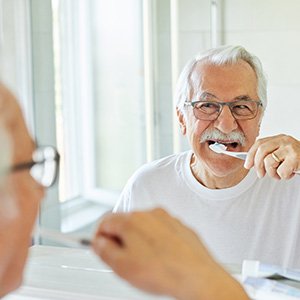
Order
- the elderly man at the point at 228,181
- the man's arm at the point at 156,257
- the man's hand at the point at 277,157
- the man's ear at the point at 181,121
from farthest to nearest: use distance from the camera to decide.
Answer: the man's ear at the point at 181,121 → the elderly man at the point at 228,181 → the man's hand at the point at 277,157 → the man's arm at the point at 156,257

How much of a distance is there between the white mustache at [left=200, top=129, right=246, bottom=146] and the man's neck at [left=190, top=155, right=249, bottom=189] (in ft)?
0.16

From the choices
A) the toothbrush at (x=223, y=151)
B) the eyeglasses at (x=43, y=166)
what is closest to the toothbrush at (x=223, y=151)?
the toothbrush at (x=223, y=151)

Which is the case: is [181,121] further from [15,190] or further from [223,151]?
[15,190]

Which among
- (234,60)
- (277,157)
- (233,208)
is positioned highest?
(234,60)

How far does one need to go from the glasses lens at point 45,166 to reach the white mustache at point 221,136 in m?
0.61

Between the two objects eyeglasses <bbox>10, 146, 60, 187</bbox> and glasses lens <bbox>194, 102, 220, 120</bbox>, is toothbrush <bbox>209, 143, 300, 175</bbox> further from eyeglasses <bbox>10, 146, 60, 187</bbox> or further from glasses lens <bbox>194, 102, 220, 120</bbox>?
eyeglasses <bbox>10, 146, 60, 187</bbox>

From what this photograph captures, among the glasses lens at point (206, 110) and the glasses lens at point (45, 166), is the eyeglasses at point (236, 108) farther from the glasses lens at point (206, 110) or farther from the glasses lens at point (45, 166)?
the glasses lens at point (45, 166)

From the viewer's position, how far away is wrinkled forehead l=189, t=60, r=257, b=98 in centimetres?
94

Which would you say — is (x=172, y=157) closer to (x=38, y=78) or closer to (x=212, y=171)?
(x=212, y=171)

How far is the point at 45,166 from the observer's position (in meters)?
0.34

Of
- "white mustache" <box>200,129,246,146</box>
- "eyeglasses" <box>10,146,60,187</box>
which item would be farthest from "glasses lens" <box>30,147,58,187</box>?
"white mustache" <box>200,129,246,146</box>

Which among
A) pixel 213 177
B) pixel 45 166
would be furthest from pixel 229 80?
pixel 45 166

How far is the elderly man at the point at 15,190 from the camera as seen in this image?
31 cm

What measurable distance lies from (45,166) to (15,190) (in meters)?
0.03
